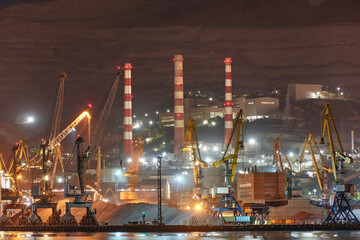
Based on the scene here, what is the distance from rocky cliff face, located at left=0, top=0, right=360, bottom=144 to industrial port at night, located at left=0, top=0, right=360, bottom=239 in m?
0.35

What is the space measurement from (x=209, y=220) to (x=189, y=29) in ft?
391

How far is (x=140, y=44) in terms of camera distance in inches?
6698

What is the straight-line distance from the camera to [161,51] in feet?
541

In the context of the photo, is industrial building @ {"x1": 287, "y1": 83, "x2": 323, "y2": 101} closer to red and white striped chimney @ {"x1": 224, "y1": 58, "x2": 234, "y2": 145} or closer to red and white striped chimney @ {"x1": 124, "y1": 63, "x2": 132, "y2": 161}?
red and white striped chimney @ {"x1": 224, "y1": 58, "x2": 234, "y2": 145}

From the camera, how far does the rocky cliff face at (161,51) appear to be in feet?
509

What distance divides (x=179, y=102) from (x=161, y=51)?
57.5 metres

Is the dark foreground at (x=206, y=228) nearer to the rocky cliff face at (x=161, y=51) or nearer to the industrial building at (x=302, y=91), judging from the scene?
the industrial building at (x=302, y=91)

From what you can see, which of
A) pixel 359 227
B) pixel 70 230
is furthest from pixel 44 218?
pixel 359 227

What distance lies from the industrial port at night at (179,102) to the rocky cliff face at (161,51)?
0.35 m

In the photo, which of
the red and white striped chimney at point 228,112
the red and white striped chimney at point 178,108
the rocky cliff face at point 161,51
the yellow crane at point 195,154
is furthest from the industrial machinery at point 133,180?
the rocky cliff face at point 161,51

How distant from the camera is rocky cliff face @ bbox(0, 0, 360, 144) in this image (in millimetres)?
155000

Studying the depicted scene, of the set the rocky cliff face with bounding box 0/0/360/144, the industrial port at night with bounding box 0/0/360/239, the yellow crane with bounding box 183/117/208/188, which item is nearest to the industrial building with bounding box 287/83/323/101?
the industrial port at night with bounding box 0/0/360/239

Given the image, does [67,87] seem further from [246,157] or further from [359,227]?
[359,227]

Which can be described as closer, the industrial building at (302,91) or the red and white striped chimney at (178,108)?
the red and white striped chimney at (178,108)
